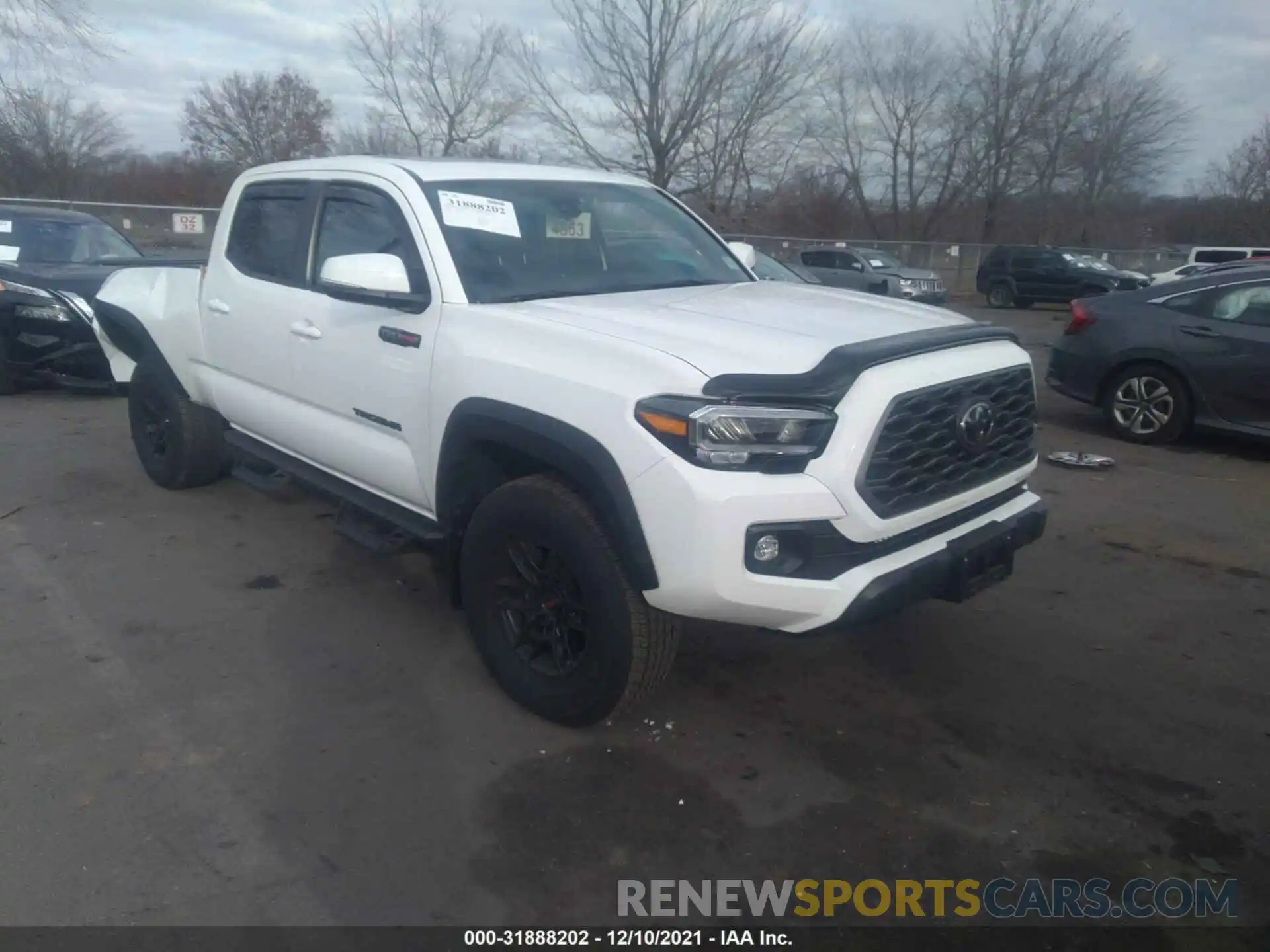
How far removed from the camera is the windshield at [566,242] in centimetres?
402

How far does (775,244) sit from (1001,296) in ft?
20.4

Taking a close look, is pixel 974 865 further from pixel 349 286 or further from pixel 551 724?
pixel 349 286

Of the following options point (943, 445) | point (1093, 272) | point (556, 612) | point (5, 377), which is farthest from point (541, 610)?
point (1093, 272)

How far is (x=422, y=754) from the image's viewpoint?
3.54 meters

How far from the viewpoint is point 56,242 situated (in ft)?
31.5

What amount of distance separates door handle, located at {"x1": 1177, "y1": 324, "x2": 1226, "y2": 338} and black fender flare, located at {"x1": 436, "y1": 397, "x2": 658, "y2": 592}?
6.49 m

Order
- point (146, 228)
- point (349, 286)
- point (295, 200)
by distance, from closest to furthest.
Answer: point (349, 286) < point (295, 200) < point (146, 228)

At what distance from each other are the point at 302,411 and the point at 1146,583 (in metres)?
4.15

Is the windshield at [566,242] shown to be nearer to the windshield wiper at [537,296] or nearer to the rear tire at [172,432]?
the windshield wiper at [537,296]

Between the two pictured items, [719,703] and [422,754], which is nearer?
[422,754]

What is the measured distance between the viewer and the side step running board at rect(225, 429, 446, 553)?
422 cm

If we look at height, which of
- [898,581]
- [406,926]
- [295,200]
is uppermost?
[295,200]

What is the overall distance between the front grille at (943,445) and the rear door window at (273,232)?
2872 millimetres

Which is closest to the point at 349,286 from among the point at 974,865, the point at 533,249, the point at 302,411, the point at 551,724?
the point at 533,249
